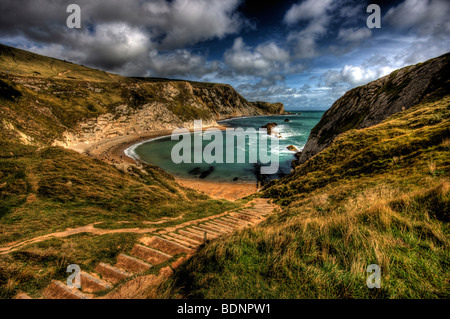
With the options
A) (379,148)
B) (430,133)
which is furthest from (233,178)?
(430,133)

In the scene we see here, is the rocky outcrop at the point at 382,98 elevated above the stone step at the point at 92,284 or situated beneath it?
elevated above

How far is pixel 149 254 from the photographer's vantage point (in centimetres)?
538

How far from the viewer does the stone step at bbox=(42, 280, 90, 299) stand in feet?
12.6

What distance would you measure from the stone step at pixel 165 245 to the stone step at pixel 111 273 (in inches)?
47.8

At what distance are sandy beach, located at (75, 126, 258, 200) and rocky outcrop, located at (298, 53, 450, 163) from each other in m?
12.6

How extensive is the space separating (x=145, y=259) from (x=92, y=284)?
1.30m

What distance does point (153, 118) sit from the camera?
71562 millimetres

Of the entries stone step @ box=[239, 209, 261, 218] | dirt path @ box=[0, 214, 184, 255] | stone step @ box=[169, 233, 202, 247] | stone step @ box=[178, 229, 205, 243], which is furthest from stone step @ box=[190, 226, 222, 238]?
stone step @ box=[239, 209, 261, 218]

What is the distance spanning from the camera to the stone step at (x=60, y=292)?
383 cm

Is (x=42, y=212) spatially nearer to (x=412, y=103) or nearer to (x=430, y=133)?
(x=430, y=133)

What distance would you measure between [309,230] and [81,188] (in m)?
10.8

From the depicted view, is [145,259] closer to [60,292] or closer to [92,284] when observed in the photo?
[92,284]

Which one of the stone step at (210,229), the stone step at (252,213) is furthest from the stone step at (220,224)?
the stone step at (252,213)

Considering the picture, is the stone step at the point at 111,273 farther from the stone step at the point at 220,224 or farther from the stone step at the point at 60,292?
the stone step at the point at 220,224
